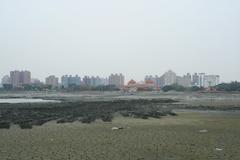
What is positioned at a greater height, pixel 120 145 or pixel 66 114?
pixel 120 145

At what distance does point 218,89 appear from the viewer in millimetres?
157375

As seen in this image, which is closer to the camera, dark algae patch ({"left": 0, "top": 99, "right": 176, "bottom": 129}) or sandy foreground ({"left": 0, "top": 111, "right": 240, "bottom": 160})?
sandy foreground ({"left": 0, "top": 111, "right": 240, "bottom": 160})

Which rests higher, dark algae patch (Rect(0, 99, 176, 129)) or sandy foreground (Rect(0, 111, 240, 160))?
sandy foreground (Rect(0, 111, 240, 160))

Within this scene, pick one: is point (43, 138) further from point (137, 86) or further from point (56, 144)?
point (137, 86)

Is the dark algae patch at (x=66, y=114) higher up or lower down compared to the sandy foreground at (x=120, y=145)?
lower down

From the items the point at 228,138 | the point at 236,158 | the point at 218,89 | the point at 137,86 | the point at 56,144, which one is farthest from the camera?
the point at 137,86

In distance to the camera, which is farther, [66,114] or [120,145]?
[66,114]

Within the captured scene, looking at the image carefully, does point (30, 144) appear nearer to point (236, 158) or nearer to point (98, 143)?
point (98, 143)

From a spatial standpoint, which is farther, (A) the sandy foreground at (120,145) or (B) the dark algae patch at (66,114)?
(B) the dark algae patch at (66,114)

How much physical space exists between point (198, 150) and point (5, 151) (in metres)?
7.37

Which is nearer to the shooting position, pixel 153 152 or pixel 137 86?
pixel 153 152

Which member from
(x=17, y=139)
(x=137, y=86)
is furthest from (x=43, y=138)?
(x=137, y=86)

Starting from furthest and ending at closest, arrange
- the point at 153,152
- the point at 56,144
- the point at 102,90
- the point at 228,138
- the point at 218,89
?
1. the point at 102,90
2. the point at 218,89
3. the point at 228,138
4. the point at 56,144
5. the point at 153,152

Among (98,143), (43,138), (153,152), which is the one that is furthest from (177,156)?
(43,138)
